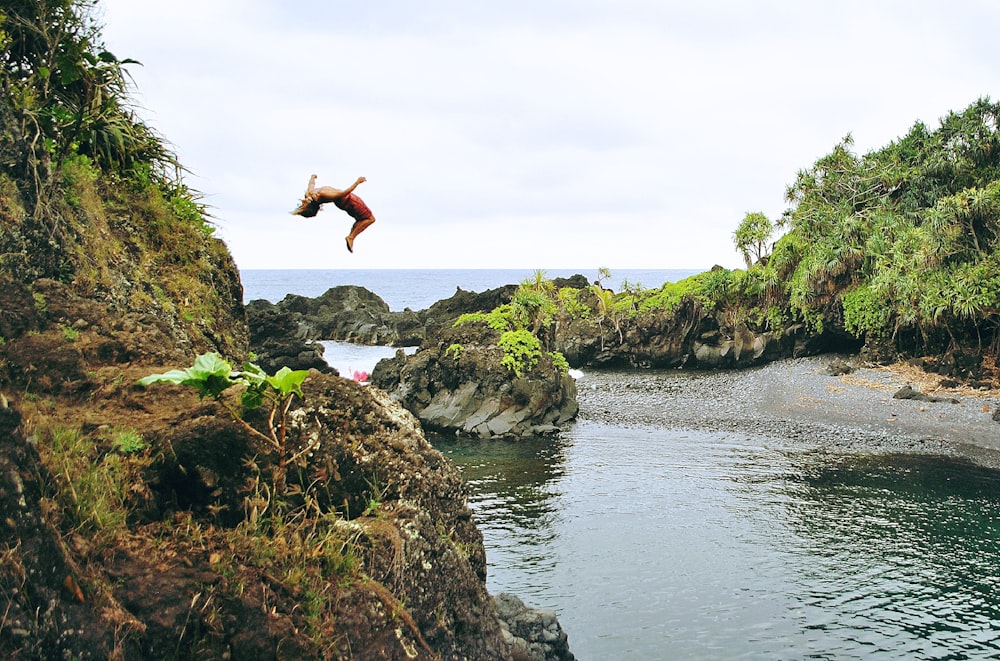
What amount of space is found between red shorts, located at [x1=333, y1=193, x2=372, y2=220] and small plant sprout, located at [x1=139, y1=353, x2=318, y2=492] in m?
1.51

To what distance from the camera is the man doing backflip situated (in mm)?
5922

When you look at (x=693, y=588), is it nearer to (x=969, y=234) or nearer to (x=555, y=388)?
(x=555, y=388)

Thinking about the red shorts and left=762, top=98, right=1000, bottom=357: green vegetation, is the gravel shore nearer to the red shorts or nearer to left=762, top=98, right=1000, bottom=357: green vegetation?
left=762, top=98, right=1000, bottom=357: green vegetation

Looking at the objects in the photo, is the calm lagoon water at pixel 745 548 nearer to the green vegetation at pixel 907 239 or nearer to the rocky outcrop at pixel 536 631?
the rocky outcrop at pixel 536 631

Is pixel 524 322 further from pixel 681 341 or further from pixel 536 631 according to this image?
pixel 536 631

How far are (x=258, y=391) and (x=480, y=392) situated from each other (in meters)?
24.4

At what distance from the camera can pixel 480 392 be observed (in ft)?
95.8

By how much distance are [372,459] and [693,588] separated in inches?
393

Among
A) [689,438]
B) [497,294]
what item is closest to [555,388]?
[689,438]

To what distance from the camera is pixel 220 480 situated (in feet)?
16.1

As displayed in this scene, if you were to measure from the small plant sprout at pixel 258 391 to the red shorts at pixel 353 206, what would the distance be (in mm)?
1507

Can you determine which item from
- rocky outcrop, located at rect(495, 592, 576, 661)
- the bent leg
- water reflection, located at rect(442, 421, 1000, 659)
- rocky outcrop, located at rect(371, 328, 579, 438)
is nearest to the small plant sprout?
the bent leg

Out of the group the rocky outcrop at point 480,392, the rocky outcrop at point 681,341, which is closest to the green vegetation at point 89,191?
the rocky outcrop at point 480,392

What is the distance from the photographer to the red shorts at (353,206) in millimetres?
5980
